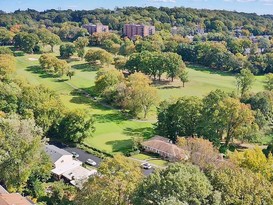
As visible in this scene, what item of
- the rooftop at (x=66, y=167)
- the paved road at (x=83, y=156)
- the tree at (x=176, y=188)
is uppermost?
the tree at (x=176, y=188)

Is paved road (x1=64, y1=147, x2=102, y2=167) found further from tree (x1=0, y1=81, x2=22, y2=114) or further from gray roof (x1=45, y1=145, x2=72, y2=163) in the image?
tree (x1=0, y1=81, x2=22, y2=114)

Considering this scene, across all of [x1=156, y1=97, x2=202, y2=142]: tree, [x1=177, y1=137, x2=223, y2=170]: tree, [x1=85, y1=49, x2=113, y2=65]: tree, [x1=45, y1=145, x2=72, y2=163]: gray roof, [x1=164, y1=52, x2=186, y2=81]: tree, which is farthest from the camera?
[x1=85, y1=49, x2=113, y2=65]: tree

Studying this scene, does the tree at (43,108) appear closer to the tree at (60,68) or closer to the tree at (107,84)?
the tree at (107,84)

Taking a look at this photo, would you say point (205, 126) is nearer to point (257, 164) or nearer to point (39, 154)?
point (257, 164)

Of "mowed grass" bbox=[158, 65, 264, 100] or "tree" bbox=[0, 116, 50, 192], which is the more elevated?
"tree" bbox=[0, 116, 50, 192]

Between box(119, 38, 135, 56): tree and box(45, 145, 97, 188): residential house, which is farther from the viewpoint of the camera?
box(119, 38, 135, 56): tree

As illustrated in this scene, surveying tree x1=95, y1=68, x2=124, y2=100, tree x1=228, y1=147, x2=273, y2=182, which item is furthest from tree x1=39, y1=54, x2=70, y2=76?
tree x1=228, y1=147, x2=273, y2=182

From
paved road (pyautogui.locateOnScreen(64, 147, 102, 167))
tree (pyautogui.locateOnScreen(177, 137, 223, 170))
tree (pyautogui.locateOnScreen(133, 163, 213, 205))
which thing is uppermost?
tree (pyautogui.locateOnScreen(133, 163, 213, 205))

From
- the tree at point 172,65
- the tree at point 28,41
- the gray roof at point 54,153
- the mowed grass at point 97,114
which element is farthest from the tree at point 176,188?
the tree at point 28,41
